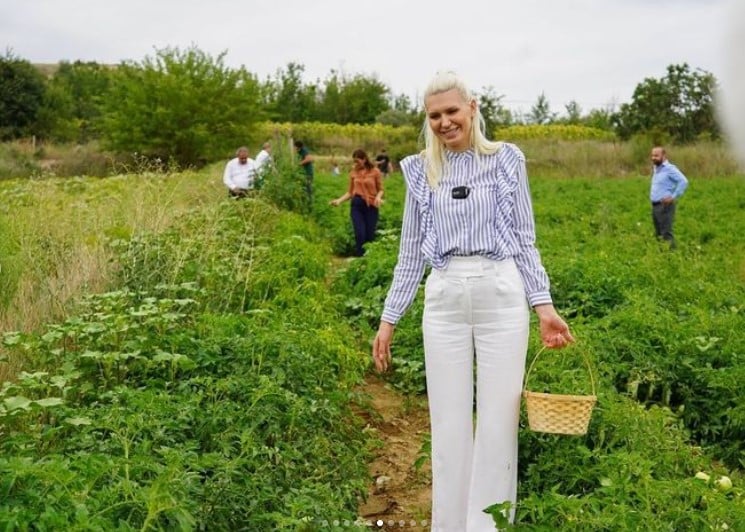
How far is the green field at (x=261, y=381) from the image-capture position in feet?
10.9

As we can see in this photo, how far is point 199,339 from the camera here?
209 inches

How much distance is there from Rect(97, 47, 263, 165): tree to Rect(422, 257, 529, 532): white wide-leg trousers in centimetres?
3425

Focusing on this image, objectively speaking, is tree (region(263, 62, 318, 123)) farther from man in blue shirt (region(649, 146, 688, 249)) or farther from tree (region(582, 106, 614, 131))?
man in blue shirt (region(649, 146, 688, 249))

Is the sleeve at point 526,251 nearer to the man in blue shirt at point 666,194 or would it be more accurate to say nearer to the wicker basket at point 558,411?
the wicker basket at point 558,411

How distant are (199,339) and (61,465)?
7.72 feet

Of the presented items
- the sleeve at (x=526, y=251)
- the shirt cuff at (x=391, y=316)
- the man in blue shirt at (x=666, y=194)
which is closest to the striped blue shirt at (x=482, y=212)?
the sleeve at (x=526, y=251)

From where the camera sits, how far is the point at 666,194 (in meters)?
12.7

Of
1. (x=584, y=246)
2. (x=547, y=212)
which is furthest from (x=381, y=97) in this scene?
(x=584, y=246)

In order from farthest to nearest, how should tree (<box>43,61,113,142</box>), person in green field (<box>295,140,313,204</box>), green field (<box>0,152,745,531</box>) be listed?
tree (<box>43,61,113,142</box>) → person in green field (<box>295,140,313,204</box>) → green field (<box>0,152,745,531</box>)

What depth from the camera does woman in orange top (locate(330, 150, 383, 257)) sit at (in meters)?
12.2

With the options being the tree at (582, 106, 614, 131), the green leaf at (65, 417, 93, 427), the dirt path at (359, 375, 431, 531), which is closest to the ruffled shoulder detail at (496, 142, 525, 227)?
the dirt path at (359, 375, 431, 531)

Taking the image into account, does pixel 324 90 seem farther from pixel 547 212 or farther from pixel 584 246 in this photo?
pixel 584 246

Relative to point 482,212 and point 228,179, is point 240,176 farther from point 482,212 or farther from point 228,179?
point 482,212

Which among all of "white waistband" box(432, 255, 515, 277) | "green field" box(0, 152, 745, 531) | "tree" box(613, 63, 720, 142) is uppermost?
"tree" box(613, 63, 720, 142)
